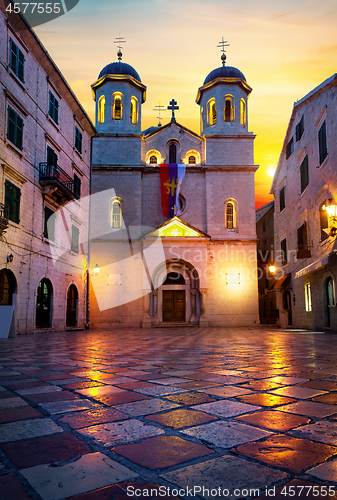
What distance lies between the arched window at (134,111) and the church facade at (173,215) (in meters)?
0.07

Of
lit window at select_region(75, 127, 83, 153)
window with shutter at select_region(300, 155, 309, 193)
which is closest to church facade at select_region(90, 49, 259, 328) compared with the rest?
lit window at select_region(75, 127, 83, 153)

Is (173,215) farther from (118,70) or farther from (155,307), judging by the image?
(118,70)

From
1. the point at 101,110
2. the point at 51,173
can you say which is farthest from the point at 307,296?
the point at 101,110

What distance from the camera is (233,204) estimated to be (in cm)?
2645

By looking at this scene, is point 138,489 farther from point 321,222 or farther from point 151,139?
point 151,139

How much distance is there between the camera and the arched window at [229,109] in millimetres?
27609

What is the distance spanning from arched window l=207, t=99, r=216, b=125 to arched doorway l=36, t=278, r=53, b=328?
17.8 m

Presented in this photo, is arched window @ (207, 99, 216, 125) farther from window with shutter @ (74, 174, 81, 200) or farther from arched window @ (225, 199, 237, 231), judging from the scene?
window with shutter @ (74, 174, 81, 200)

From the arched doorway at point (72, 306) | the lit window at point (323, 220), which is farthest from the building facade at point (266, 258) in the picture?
the arched doorway at point (72, 306)

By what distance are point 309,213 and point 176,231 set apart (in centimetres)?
896

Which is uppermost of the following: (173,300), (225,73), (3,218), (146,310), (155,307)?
(225,73)

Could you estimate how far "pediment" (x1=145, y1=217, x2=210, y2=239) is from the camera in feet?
79.7

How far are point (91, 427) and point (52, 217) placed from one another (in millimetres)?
16795

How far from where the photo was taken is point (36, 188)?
16328mm
